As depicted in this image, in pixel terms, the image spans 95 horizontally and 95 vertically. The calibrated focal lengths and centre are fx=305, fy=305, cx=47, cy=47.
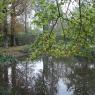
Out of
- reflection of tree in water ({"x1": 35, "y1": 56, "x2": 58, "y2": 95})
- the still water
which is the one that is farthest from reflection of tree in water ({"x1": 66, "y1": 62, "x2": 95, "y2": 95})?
reflection of tree in water ({"x1": 35, "y1": 56, "x2": 58, "y2": 95})

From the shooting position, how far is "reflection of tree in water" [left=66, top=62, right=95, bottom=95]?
16.6 metres

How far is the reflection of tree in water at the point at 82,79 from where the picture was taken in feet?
54.4

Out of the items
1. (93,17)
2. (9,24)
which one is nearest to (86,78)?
(93,17)

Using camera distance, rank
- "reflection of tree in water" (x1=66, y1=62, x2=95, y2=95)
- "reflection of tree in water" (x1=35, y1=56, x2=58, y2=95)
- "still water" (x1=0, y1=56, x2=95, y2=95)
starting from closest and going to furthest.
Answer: "reflection of tree in water" (x1=35, y1=56, x2=58, y2=95), "still water" (x1=0, y1=56, x2=95, y2=95), "reflection of tree in water" (x1=66, y1=62, x2=95, y2=95)

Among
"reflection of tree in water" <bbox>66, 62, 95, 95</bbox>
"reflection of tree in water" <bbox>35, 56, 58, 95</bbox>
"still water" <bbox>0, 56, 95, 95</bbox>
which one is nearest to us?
"reflection of tree in water" <bbox>35, 56, 58, 95</bbox>

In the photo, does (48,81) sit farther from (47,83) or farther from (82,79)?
(82,79)

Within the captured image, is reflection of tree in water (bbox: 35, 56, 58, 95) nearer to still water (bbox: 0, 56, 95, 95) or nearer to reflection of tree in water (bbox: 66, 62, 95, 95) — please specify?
still water (bbox: 0, 56, 95, 95)

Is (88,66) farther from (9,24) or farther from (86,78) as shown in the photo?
(9,24)

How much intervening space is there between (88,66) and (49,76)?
563cm

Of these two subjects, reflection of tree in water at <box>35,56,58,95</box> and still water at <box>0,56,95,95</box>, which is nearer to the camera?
reflection of tree in water at <box>35,56,58,95</box>

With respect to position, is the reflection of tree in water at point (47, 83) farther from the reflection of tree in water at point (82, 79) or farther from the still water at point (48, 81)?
the reflection of tree in water at point (82, 79)

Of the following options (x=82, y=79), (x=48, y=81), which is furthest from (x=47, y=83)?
(x=82, y=79)

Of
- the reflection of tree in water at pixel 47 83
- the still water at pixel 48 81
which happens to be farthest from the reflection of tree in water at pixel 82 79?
the reflection of tree in water at pixel 47 83

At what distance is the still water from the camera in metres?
16.0
